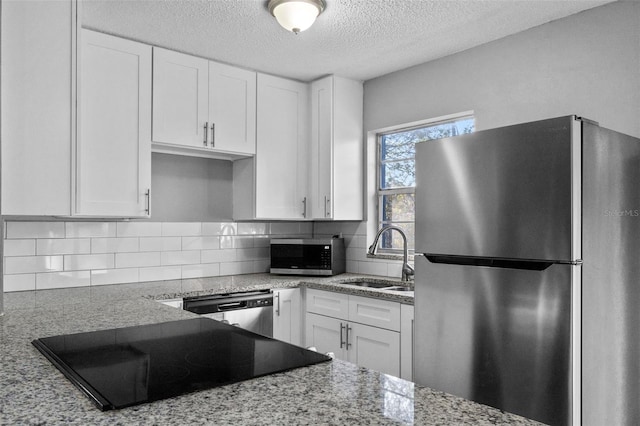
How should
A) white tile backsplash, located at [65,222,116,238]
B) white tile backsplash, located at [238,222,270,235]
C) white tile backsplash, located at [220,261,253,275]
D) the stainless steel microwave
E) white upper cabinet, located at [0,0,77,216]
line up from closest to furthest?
white upper cabinet, located at [0,0,77,216] → white tile backsplash, located at [65,222,116,238] → the stainless steel microwave → white tile backsplash, located at [220,261,253,275] → white tile backsplash, located at [238,222,270,235]

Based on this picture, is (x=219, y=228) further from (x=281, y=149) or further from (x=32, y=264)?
(x=32, y=264)

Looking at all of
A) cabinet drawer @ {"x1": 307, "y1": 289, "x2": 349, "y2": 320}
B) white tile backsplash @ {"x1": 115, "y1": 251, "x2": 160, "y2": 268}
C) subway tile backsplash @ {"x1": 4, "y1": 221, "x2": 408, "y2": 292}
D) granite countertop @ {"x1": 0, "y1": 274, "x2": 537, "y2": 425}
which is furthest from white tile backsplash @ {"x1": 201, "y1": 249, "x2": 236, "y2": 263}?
granite countertop @ {"x1": 0, "y1": 274, "x2": 537, "y2": 425}

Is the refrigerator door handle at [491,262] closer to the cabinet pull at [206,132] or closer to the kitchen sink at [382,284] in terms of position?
the kitchen sink at [382,284]

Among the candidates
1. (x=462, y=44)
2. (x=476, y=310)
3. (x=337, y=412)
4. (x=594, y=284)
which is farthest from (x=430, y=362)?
(x=462, y=44)

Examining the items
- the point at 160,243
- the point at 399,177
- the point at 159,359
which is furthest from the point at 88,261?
the point at 399,177

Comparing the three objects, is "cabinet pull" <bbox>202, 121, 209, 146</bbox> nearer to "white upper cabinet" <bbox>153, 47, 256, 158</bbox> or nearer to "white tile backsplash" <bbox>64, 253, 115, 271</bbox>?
"white upper cabinet" <bbox>153, 47, 256, 158</bbox>

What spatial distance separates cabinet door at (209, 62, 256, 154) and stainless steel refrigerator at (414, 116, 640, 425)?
1.66 meters

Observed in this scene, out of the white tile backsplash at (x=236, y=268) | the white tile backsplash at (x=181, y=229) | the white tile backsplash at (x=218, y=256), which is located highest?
the white tile backsplash at (x=181, y=229)

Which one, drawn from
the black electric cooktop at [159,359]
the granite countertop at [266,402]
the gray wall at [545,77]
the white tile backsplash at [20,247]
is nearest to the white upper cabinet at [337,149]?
the gray wall at [545,77]

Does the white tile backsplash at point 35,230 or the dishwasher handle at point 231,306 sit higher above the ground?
the white tile backsplash at point 35,230

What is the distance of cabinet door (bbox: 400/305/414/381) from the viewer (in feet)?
8.71

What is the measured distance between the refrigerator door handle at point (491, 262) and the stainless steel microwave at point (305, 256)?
151 cm

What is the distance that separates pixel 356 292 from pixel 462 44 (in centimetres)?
165

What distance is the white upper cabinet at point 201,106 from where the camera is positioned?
9.98ft
